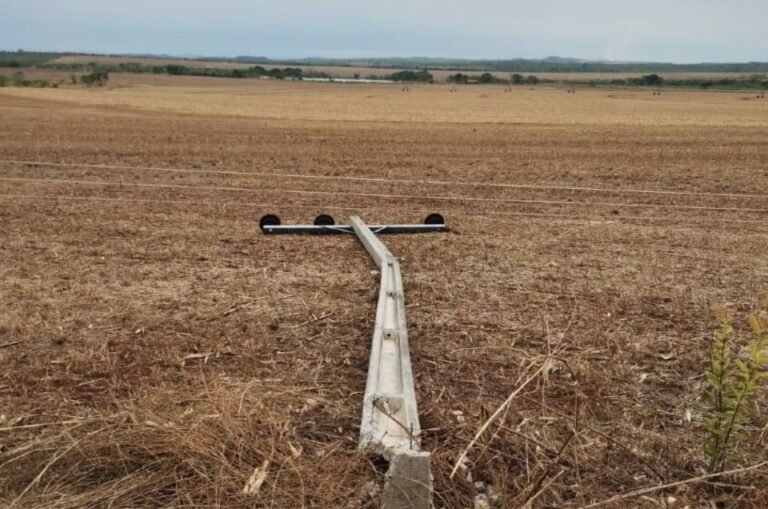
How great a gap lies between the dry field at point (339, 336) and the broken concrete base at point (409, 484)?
209mm

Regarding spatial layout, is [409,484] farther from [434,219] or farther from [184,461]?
[434,219]

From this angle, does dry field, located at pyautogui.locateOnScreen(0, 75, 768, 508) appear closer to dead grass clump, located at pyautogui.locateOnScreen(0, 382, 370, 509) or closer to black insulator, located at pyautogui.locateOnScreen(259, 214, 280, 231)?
dead grass clump, located at pyautogui.locateOnScreen(0, 382, 370, 509)

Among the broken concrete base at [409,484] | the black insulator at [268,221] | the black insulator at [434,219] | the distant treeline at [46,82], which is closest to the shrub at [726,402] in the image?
the broken concrete base at [409,484]

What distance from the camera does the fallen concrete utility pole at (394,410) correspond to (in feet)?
10.2

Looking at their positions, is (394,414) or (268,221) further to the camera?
(268,221)

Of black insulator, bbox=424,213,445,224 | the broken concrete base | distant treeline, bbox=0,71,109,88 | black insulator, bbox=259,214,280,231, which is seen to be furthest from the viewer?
distant treeline, bbox=0,71,109,88

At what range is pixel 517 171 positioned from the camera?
14945 mm

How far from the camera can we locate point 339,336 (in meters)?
5.29

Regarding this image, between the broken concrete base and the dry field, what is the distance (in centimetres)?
21

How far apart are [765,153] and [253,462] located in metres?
18.5

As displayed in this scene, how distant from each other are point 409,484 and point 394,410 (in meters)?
0.79

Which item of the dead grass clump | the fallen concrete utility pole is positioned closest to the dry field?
the dead grass clump

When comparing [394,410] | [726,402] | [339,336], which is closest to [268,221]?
[339,336]

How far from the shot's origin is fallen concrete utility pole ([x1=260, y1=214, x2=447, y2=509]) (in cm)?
311
